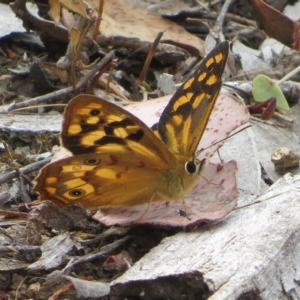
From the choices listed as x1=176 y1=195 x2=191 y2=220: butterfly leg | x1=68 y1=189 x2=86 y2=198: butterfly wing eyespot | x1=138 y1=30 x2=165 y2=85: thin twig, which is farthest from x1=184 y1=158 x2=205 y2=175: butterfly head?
x1=138 y1=30 x2=165 y2=85: thin twig

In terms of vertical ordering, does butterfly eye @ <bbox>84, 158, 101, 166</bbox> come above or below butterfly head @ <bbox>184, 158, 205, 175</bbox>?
below

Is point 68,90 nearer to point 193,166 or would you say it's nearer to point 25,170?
point 25,170

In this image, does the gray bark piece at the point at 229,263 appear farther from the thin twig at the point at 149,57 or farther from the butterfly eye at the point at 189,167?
the thin twig at the point at 149,57

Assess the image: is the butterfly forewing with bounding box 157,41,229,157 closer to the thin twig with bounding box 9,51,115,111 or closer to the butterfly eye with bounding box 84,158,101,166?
the butterfly eye with bounding box 84,158,101,166

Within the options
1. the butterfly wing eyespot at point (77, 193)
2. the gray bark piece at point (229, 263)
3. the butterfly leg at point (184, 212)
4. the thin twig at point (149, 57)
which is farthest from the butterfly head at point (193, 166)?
the thin twig at point (149, 57)

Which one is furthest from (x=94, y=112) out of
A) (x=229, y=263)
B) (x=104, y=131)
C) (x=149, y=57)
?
(x=149, y=57)

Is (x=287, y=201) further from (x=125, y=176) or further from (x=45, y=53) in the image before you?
(x=45, y=53)

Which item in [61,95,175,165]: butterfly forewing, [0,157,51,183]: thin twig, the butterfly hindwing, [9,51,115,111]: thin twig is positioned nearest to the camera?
[61,95,175,165]: butterfly forewing
